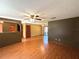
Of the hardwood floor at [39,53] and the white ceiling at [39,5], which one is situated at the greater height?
the white ceiling at [39,5]

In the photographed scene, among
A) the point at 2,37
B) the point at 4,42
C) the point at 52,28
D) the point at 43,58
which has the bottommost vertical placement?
the point at 43,58

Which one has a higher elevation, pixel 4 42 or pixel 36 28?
pixel 36 28

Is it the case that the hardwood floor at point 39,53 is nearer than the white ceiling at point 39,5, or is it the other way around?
the white ceiling at point 39,5

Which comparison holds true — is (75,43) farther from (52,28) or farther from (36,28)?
(36,28)

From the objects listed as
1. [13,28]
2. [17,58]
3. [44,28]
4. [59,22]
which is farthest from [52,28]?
[44,28]

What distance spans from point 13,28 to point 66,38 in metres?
5.87

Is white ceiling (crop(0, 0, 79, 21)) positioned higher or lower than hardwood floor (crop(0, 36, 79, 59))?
higher

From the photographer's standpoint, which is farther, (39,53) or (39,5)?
(39,53)

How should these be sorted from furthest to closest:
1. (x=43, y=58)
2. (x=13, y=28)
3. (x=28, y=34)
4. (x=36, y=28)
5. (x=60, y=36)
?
1. (x=36, y=28)
2. (x=28, y=34)
3. (x=13, y=28)
4. (x=60, y=36)
5. (x=43, y=58)

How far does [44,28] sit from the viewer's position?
15617 mm

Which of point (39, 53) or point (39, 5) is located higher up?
point (39, 5)

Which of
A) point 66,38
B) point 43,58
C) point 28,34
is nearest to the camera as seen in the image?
point 43,58

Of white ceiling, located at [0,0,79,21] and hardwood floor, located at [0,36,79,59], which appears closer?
white ceiling, located at [0,0,79,21]

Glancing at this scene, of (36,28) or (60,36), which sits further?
(36,28)
